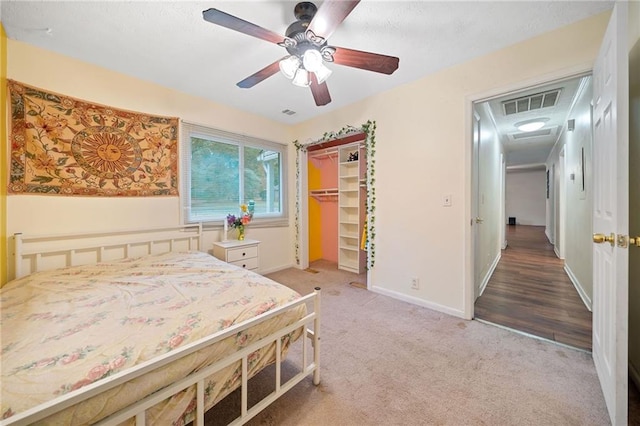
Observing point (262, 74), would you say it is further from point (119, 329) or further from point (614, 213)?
point (614, 213)

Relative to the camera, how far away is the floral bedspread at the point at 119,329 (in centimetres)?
79

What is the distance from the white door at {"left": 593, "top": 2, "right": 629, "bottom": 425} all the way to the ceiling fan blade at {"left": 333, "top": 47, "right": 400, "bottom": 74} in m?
1.06

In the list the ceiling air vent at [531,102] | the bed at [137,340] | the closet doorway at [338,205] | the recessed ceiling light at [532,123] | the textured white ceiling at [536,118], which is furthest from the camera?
the closet doorway at [338,205]

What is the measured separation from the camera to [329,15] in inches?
52.3

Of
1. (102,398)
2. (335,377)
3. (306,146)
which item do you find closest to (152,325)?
(102,398)

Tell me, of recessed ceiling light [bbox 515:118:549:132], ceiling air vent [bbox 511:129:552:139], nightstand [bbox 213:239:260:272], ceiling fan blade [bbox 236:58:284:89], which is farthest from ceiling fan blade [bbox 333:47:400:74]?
ceiling air vent [bbox 511:129:552:139]

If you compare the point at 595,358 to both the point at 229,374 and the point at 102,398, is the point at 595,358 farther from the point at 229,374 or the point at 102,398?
the point at 102,398

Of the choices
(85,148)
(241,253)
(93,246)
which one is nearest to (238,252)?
(241,253)

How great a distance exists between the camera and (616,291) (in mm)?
1180

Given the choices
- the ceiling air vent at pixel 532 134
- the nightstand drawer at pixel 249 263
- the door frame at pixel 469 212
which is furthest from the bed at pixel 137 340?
the ceiling air vent at pixel 532 134

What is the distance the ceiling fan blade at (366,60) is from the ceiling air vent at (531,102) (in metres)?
2.31

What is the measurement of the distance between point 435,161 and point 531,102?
6.01 ft

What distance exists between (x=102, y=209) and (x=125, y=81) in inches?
53.3

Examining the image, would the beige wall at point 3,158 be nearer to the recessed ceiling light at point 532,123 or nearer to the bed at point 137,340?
the bed at point 137,340
